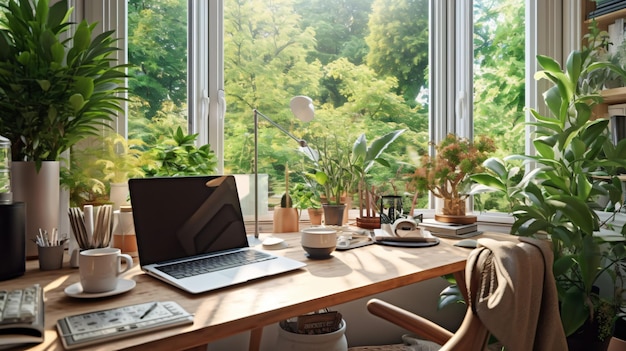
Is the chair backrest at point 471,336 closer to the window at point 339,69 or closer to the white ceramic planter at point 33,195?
the white ceramic planter at point 33,195

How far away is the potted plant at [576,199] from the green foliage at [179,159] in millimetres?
1305

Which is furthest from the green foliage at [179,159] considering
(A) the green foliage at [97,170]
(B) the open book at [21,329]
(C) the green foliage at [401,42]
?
(C) the green foliage at [401,42]

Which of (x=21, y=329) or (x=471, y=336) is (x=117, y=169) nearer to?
(x=21, y=329)

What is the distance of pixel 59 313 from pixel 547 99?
7.08 feet

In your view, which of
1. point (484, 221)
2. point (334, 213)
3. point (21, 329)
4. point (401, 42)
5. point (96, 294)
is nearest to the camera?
point (21, 329)

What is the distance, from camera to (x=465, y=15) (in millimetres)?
2723

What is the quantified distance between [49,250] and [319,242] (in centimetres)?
83

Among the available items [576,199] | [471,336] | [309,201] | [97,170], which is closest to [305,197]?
[309,201]

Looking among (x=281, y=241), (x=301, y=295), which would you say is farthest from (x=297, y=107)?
(x=301, y=295)

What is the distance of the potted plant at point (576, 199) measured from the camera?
1.82m

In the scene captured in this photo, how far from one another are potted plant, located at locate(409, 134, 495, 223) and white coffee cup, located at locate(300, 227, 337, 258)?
2.79 ft

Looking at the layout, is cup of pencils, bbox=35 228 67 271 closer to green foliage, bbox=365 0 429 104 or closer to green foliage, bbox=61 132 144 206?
green foliage, bbox=61 132 144 206

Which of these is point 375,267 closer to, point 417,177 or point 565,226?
point 417,177

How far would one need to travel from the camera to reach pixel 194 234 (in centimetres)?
147
